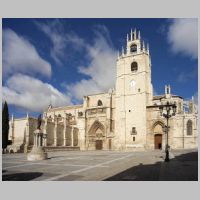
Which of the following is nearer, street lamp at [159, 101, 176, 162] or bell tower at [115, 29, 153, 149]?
street lamp at [159, 101, 176, 162]

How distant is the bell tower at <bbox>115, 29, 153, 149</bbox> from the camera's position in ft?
153

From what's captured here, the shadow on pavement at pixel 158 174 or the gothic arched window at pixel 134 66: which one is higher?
the gothic arched window at pixel 134 66

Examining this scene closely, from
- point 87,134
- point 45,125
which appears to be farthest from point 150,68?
point 45,125

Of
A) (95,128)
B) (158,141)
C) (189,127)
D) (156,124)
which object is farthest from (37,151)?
(95,128)

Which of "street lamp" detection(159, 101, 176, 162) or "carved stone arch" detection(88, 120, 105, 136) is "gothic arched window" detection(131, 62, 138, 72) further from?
"street lamp" detection(159, 101, 176, 162)

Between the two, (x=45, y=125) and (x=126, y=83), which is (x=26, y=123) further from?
(x=126, y=83)

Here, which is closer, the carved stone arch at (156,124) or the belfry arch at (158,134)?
the carved stone arch at (156,124)

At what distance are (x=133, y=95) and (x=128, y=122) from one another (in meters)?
5.17

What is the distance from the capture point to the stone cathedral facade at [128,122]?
4216 cm

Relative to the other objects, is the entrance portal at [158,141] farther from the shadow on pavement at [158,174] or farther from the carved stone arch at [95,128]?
the shadow on pavement at [158,174]

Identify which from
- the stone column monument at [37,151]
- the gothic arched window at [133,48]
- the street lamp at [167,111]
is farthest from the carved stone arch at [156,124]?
the stone column monument at [37,151]

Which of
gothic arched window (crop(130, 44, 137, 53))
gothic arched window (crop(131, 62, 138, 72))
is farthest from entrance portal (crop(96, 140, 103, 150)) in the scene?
gothic arched window (crop(130, 44, 137, 53))

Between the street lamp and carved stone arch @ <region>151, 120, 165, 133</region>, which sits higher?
the street lamp

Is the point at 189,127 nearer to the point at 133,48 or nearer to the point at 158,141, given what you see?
the point at 158,141
